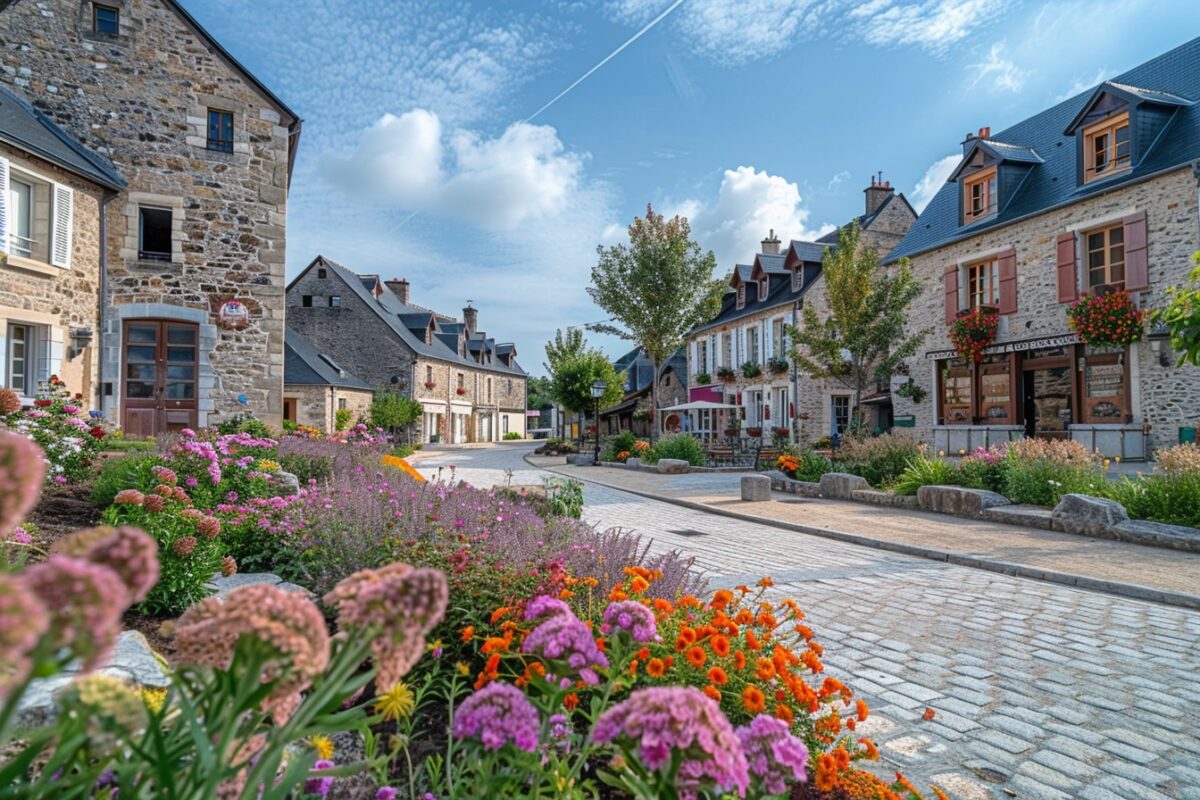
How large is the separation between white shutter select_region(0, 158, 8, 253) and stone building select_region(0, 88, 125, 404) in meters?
0.01

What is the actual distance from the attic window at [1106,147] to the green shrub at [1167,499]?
9.81m

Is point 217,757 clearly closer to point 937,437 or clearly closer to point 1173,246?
point 1173,246

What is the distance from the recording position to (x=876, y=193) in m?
25.6

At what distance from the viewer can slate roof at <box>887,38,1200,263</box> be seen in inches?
546

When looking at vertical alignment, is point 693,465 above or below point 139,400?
below

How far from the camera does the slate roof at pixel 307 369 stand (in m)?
26.1

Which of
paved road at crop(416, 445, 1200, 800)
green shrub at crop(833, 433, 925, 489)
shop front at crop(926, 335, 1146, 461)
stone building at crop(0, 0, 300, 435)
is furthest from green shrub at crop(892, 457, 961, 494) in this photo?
stone building at crop(0, 0, 300, 435)

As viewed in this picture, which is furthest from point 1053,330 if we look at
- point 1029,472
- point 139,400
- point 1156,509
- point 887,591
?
point 139,400

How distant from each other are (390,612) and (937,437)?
19751 millimetres

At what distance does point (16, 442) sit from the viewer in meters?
0.64

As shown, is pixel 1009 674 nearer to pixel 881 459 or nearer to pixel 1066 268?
pixel 881 459

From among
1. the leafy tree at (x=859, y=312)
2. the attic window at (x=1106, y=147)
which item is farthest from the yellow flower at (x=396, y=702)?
the attic window at (x=1106, y=147)

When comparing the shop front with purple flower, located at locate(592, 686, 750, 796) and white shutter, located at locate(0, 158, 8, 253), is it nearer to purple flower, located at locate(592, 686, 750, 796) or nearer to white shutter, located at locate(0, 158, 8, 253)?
purple flower, located at locate(592, 686, 750, 796)

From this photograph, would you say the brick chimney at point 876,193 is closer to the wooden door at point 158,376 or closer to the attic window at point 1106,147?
the attic window at point 1106,147
